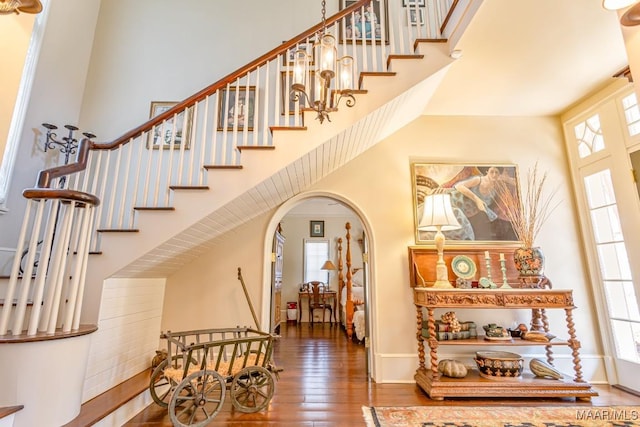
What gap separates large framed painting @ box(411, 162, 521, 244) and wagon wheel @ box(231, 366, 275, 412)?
207 centimetres

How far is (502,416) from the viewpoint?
2244 millimetres

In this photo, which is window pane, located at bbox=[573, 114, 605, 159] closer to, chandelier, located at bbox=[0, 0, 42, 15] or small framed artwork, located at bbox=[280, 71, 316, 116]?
small framed artwork, located at bbox=[280, 71, 316, 116]

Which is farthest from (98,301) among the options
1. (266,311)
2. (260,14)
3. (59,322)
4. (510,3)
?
(260,14)

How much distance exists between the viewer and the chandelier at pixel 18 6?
1255mm

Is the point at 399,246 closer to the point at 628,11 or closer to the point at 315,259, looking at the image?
the point at 628,11

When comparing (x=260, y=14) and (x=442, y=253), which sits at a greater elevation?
(x=260, y=14)

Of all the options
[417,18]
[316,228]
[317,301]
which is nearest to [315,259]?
[316,228]

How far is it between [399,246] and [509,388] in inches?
62.0

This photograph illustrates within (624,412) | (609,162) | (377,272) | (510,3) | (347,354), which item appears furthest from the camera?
(347,354)

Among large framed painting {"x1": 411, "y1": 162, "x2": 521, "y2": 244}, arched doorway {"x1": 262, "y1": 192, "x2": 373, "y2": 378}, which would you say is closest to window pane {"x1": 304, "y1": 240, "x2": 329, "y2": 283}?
arched doorway {"x1": 262, "y1": 192, "x2": 373, "y2": 378}

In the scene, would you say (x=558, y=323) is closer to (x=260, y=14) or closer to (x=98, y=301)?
(x=98, y=301)

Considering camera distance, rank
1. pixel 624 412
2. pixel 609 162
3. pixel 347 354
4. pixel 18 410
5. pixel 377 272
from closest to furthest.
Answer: pixel 18 410 < pixel 624 412 < pixel 609 162 < pixel 377 272 < pixel 347 354

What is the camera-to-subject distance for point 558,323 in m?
3.15

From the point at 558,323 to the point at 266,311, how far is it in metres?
3.16
